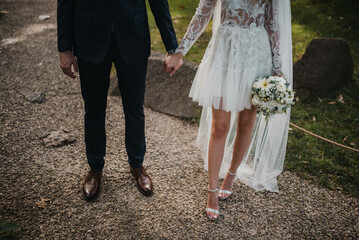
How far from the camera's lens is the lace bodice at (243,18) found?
2.22 meters

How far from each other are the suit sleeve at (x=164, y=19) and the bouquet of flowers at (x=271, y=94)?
33.4 inches

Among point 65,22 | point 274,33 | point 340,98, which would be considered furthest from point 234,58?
point 340,98

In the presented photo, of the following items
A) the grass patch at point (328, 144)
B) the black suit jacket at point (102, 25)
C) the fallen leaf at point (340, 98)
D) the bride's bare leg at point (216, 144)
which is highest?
the black suit jacket at point (102, 25)

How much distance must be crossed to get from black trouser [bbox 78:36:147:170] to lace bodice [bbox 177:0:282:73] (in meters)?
0.51

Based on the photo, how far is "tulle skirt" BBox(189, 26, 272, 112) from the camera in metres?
2.29

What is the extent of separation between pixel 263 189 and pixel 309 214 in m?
0.52

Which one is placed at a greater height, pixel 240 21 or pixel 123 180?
pixel 240 21

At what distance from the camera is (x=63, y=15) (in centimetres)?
209

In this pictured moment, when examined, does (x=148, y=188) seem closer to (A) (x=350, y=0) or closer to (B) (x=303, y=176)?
(B) (x=303, y=176)

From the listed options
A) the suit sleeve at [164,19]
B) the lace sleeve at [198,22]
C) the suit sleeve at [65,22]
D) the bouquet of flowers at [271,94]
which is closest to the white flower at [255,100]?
the bouquet of flowers at [271,94]

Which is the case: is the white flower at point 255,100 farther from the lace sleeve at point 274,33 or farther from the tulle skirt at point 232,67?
the lace sleeve at point 274,33

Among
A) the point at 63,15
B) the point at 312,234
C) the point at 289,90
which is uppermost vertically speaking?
the point at 63,15

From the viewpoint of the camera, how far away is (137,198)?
2.75 metres

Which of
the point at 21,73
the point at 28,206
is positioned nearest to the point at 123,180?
the point at 28,206
